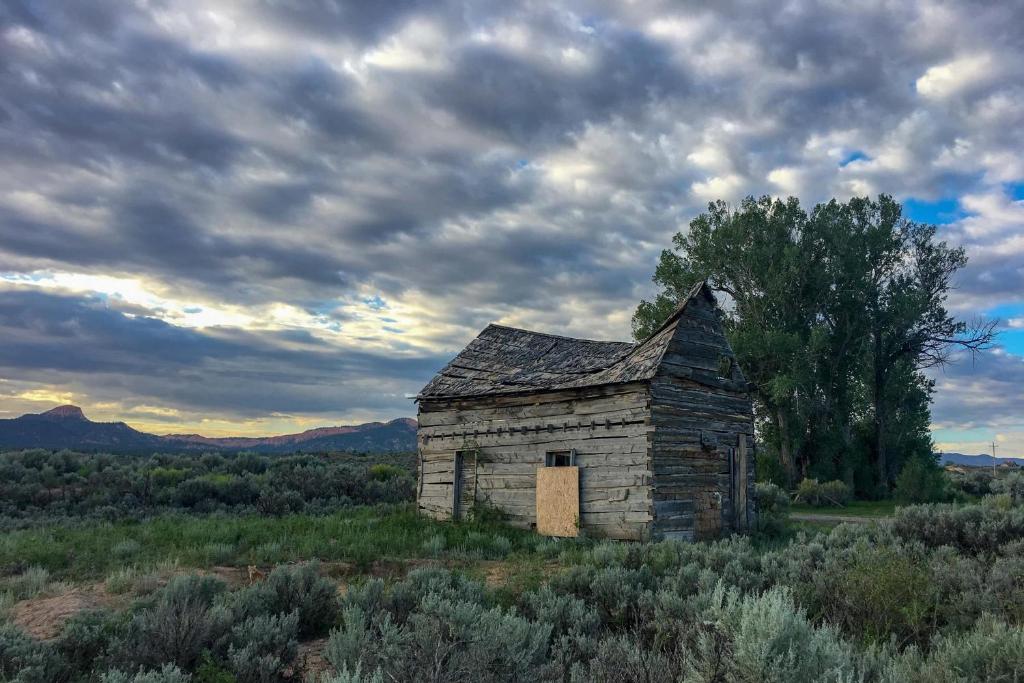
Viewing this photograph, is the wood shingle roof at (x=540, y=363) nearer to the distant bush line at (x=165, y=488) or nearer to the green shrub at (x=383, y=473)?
the distant bush line at (x=165, y=488)

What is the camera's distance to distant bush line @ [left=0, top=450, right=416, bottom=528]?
20.5 meters

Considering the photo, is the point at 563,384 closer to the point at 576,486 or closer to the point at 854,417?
the point at 576,486

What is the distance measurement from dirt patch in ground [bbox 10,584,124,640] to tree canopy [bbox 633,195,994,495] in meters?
29.0

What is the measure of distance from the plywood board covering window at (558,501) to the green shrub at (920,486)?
19511mm

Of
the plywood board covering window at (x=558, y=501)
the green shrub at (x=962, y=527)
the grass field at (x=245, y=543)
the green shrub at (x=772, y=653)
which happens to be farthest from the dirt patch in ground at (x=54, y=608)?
the green shrub at (x=962, y=527)

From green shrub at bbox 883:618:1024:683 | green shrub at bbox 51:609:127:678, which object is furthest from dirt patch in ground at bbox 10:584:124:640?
green shrub at bbox 883:618:1024:683

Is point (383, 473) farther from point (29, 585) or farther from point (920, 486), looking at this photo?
point (920, 486)

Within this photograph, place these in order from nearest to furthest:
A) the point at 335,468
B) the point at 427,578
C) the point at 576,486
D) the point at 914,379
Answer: the point at 427,578 < the point at 576,486 < the point at 335,468 < the point at 914,379

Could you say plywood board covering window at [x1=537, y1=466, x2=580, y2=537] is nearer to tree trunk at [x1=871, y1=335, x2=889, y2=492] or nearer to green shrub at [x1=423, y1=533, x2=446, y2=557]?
green shrub at [x1=423, y1=533, x2=446, y2=557]


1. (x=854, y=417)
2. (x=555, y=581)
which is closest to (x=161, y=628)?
(x=555, y=581)

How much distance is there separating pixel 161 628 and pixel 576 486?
11494 millimetres

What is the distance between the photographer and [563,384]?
1753 cm

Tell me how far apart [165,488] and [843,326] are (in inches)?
1220

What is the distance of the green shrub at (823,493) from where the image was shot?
1199 inches
